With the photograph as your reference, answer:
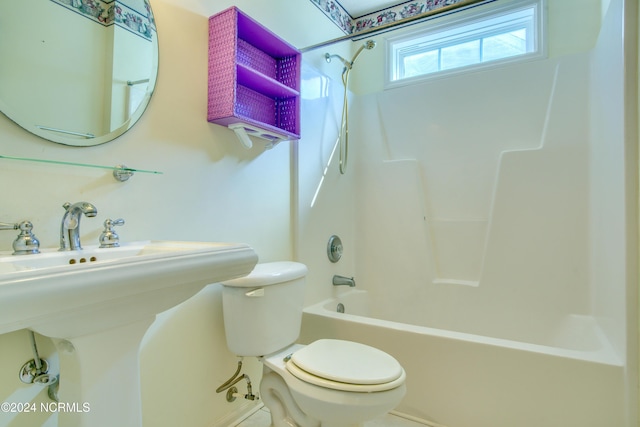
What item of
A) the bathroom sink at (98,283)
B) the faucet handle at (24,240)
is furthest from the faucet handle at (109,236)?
the faucet handle at (24,240)

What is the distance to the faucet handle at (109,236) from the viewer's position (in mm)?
1009

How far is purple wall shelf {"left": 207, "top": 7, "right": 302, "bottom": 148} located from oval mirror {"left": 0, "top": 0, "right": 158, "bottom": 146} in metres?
0.26

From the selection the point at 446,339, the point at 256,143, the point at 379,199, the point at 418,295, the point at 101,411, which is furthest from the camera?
the point at 379,199

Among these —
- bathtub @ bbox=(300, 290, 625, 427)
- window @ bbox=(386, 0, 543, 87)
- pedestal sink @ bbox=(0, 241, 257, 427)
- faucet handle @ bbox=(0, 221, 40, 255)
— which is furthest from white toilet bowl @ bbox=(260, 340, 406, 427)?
window @ bbox=(386, 0, 543, 87)

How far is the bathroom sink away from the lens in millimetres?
544

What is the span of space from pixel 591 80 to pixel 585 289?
1.15 m

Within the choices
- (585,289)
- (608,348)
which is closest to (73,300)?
(608,348)

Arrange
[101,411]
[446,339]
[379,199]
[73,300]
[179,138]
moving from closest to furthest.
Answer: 1. [73,300]
2. [101,411]
3. [179,138]
4. [446,339]
5. [379,199]

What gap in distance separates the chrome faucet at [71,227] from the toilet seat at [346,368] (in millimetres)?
834

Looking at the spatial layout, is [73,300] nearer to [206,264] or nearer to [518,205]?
[206,264]

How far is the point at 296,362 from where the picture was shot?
128 centimetres

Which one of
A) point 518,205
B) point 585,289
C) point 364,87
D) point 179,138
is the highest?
point 364,87

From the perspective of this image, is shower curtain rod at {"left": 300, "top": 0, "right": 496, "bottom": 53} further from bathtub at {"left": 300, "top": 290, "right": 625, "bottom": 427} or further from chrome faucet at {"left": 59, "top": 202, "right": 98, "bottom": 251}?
bathtub at {"left": 300, "top": 290, "right": 625, "bottom": 427}

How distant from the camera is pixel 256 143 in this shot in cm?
169
